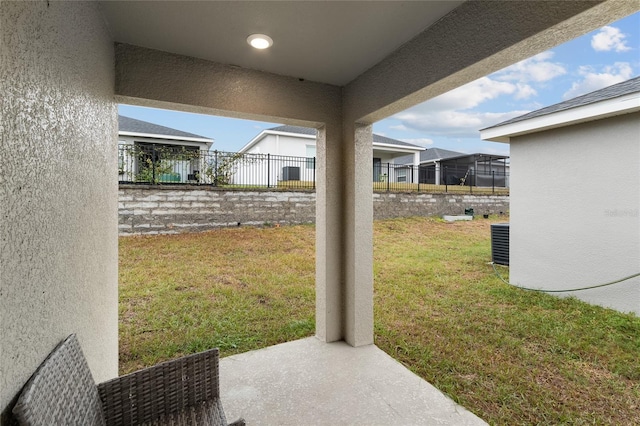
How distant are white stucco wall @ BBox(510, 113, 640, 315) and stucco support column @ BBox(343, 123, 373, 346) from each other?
3656 mm

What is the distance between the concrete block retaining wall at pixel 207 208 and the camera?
7422 mm

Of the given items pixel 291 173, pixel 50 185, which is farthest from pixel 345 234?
pixel 291 173

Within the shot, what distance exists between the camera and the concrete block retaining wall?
7422 mm

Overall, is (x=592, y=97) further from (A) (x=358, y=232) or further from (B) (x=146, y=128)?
(B) (x=146, y=128)

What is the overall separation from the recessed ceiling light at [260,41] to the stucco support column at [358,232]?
110 centimetres

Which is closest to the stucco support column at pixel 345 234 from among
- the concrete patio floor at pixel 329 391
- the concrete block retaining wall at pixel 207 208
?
the concrete patio floor at pixel 329 391

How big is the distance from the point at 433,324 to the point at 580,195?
308 centimetres

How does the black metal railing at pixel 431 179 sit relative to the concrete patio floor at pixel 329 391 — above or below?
above

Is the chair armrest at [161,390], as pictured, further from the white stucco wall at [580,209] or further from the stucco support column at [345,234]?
the white stucco wall at [580,209]

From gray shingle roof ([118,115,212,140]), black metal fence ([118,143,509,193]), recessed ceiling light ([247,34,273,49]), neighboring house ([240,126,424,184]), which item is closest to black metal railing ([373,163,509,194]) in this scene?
neighboring house ([240,126,424,184])

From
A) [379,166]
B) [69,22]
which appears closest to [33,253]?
[69,22]

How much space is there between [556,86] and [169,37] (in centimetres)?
1384

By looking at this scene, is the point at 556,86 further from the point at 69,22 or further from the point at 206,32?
the point at 69,22

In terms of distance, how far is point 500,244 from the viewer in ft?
21.5
